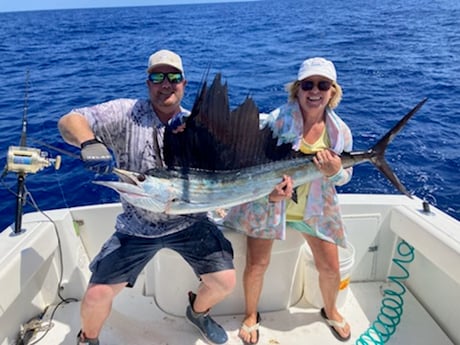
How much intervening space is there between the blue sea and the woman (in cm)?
33

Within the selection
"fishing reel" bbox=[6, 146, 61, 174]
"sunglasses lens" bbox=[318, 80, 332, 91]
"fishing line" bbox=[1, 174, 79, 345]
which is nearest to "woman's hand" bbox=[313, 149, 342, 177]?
"sunglasses lens" bbox=[318, 80, 332, 91]

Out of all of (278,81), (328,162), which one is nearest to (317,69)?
(328,162)

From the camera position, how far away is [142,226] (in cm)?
193

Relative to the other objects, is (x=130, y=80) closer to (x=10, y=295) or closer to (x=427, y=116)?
(x=427, y=116)

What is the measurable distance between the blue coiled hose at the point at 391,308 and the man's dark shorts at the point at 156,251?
0.88 m

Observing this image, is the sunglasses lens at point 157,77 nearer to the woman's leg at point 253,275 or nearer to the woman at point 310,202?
the woman at point 310,202

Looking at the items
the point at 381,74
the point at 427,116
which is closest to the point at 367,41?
the point at 381,74

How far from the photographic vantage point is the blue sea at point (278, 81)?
4.71 meters

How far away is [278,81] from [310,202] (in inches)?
302

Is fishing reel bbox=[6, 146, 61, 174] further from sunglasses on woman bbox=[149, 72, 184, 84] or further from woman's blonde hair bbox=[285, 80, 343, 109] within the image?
woman's blonde hair bbox=[285, 80, 343, 109]

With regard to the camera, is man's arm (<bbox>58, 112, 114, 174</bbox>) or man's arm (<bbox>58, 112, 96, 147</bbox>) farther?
man's arm (<bbox>58, 112, 96, 147</bbox>)

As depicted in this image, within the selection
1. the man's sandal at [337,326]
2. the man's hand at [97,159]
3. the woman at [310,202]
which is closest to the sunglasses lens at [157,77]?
Result: the man's hand at [97,159]

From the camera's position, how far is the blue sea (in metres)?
4.71

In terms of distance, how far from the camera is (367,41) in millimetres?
13398
